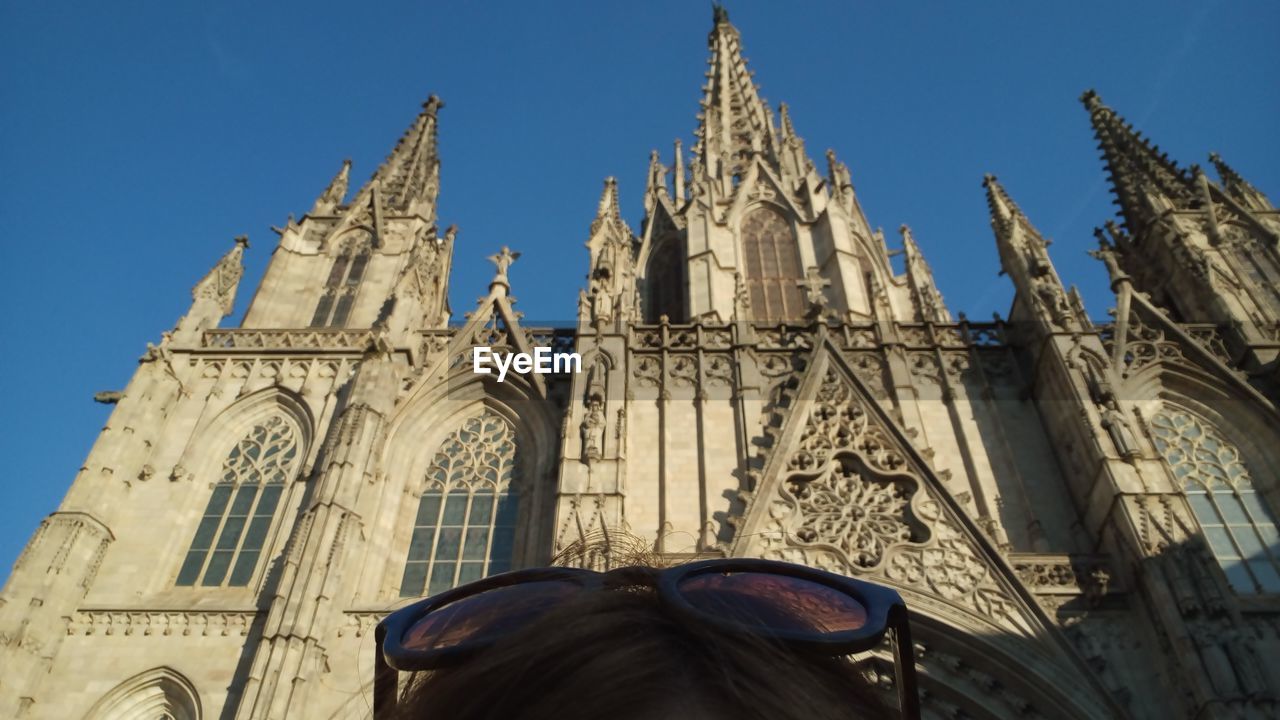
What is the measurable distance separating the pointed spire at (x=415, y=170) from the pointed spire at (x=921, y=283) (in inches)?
496

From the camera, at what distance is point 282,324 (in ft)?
60.5

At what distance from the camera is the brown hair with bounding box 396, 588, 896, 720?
4.00 ft

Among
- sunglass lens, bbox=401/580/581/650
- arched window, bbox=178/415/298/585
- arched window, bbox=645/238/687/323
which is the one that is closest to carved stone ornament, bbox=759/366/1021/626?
arched window, bbox=178/415/298/585

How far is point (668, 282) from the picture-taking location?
24469 mm

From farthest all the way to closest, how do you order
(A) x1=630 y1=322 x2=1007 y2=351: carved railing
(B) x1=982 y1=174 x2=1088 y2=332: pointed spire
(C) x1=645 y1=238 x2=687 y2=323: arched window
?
1. (C) x1=645 y1=238 x2=687 y2=323: arched window
2. (A) x1=630 y1=322 x2=1007 y2=351: carved railing
3. (B) x1=982 y1=174 x2=1088 y2=332: pointed spire

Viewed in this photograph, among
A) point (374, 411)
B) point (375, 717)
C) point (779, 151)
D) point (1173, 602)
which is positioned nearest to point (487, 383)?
point (374, 411)

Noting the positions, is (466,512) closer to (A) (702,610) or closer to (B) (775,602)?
(B) (775,602)

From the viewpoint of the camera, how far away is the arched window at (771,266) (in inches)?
816

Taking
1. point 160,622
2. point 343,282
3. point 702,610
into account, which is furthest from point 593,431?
point 702,610

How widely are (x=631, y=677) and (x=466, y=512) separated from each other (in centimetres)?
1338

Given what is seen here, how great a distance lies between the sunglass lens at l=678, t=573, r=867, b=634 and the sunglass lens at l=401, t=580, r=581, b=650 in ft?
0.73

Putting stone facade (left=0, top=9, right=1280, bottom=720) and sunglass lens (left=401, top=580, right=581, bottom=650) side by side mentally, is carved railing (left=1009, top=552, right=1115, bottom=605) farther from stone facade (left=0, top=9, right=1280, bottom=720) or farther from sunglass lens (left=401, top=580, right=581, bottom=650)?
sunglass lens (left=401, top=580, right=581, bottom=650)

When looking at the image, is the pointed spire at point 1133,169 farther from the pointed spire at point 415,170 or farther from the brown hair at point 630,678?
the brown hair at point 630,678

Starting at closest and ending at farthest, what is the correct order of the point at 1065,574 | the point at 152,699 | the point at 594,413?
the point at 1065,574, the point at 152,699, the point at 594,413
